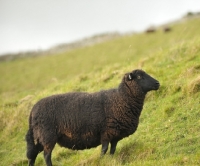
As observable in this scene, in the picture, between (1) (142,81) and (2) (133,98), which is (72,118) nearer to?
(2) (133,98)

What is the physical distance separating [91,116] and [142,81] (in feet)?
5.45

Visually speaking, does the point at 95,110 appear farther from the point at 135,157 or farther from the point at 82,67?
the point at 82,67

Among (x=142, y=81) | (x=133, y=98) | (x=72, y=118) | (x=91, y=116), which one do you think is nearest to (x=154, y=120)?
(x=133, y=98)

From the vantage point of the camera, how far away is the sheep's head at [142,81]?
1049 centimetres

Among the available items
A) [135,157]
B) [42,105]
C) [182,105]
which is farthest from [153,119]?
[42,105]

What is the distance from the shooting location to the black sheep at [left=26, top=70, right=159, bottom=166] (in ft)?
33.8

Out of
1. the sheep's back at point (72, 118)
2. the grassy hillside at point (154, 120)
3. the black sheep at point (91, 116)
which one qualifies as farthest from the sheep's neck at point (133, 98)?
the grassy hillside at point (154, 120)

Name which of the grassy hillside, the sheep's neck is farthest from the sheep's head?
the grassy hillside

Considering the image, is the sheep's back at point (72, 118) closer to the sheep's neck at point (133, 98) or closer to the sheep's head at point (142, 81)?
the sheep's neck at point (133, 98)

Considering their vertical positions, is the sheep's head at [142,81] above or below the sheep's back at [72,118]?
above

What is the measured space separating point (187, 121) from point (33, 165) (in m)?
4.59

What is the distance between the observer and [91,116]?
10375 millimetres

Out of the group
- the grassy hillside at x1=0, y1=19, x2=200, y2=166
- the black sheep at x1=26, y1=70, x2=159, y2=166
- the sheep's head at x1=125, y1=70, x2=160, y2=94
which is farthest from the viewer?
the sheep's head at x1=125, y1=70, x2=160, y2=94

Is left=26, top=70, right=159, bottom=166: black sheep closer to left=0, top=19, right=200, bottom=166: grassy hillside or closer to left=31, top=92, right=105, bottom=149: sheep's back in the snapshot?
left=31, top=92, right=105, bottom=149: sheep's back
